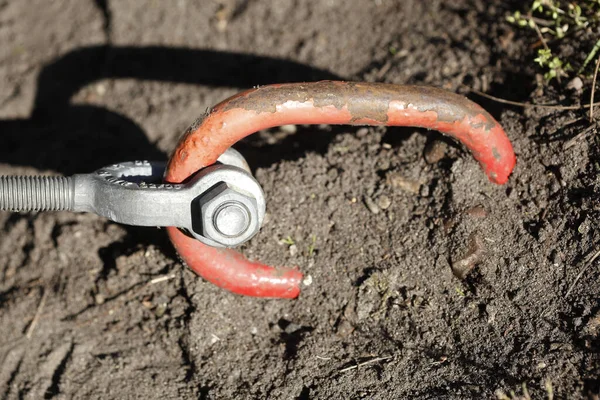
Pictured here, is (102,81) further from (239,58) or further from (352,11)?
(352,11)

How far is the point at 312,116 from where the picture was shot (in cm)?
236

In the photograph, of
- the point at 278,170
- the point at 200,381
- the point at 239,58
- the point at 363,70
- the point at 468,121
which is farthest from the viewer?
the point at 239,58

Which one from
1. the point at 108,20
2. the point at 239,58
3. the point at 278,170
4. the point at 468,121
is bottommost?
the point at 468,121

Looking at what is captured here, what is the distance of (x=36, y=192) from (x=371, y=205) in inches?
53.3

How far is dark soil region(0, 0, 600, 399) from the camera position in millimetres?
2426

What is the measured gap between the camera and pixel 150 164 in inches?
99.2

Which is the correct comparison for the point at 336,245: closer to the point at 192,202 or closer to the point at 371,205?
the point at 371,205

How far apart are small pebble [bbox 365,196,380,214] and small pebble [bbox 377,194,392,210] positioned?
0.02 meters

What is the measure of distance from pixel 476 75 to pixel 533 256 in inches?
41.4

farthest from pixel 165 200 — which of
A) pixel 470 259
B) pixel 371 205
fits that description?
pixel 470 259

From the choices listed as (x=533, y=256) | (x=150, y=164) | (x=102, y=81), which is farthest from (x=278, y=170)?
(x=102, y=81)

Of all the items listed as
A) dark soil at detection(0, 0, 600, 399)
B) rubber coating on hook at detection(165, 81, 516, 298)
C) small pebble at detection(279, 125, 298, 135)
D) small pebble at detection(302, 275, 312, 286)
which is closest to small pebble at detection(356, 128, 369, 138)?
dark soil at detection(0, 0, 600, 399)

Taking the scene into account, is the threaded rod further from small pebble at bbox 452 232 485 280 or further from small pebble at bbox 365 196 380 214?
small pebble at bbox 452 232 485 280

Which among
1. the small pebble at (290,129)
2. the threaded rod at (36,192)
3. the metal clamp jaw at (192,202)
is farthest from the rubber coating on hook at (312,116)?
the small pebble at (290,129)
